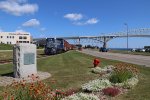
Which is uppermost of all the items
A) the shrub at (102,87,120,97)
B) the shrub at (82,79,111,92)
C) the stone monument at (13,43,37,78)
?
the stone monument at (13,43,37,78)

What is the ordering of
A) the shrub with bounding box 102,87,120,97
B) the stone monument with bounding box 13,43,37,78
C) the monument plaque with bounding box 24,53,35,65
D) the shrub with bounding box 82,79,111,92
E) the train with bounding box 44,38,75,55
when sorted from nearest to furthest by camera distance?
the shrub with bounding box 102,87,120,97 → the shrub with bounding box 82,79,111,92 → the stone monument with bounding box 13,43,37,78 → the monument plaque with bounding box 24,53,35,65 → the train with bounding box 44,38,75,55

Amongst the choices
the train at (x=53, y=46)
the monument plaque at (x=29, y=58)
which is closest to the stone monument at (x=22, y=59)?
the monument plaque at (x=29, y=58)

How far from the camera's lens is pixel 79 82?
17812 mm

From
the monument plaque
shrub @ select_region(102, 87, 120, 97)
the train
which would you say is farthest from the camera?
the train

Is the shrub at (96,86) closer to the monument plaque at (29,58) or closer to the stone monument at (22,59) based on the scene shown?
the stone monument at (22,59)

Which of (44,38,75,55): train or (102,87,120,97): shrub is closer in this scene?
(102,87,120,97): shrub

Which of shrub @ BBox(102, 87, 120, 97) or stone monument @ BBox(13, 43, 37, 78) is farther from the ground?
stone monument @ BBox(13, 43, 37, 78)

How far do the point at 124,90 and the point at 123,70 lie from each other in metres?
2.21

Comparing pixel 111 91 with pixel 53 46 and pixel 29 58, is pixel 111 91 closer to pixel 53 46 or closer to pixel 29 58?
pixel 29 58

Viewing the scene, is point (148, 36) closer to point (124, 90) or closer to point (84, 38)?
point (84, 38)

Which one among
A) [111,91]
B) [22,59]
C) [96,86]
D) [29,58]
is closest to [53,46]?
[29,58]

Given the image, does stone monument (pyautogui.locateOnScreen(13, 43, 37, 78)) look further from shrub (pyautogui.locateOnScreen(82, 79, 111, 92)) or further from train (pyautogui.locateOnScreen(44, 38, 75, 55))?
train (pyautogui.locateOnScreen(44, 38, 75, 55))

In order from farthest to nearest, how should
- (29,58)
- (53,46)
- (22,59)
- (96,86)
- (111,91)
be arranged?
(53,46) → (29,58) → (22,59) → (96,86) → (111,91)

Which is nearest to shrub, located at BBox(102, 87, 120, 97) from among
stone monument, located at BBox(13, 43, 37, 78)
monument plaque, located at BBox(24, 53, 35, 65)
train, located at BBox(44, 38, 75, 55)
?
stone monument, located at BBox(13, 43, 37, 78)
